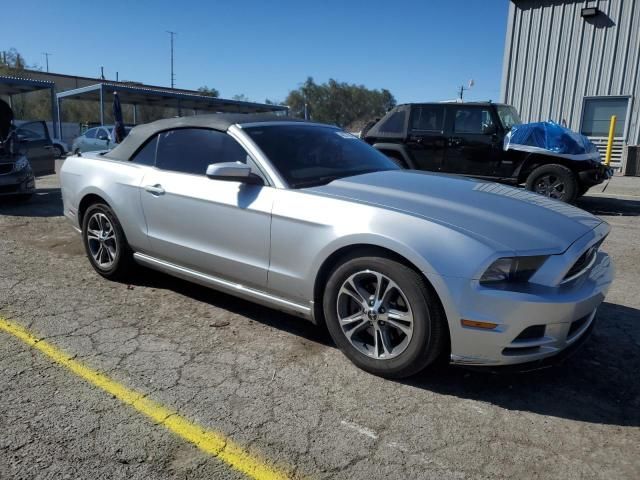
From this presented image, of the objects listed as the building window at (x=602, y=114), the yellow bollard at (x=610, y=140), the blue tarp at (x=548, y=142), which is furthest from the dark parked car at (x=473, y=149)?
the building window at (x=602, y=114)

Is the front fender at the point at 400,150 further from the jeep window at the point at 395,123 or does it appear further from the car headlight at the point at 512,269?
the car headlight at the point at 512,269

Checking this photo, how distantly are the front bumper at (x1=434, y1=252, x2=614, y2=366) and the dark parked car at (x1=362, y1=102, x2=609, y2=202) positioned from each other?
6385 millimetres

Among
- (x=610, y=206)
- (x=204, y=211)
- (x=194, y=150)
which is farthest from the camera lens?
(x=610, y=206)

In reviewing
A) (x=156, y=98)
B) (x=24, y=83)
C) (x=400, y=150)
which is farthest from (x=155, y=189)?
(x=156, y=98)

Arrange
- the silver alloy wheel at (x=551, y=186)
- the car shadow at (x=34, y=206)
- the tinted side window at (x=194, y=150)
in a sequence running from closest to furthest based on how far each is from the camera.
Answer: the tinted side window at (x=194, y=150), the car shadow at (x=34, y=206), the silver alloy wheel at (x=551, y=186)

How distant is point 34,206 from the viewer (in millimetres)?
8781

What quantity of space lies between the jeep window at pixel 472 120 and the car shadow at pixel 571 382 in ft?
19.3

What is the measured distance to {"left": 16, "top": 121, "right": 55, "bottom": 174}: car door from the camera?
9.62 meters

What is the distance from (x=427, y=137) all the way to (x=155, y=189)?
643cm

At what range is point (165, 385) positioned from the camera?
2867mm

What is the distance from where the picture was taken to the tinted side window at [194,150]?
3.75 m

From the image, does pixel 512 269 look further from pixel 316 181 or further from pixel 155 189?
pixel 155 189

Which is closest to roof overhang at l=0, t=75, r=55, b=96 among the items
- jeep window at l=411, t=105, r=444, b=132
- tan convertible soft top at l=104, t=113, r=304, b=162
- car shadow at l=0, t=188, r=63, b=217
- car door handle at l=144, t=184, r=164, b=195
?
car shadow at l=0, t=188, r=63, b=217

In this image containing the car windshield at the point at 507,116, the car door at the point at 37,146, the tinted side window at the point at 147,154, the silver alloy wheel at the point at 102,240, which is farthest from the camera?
the car door at the point at 37,146
